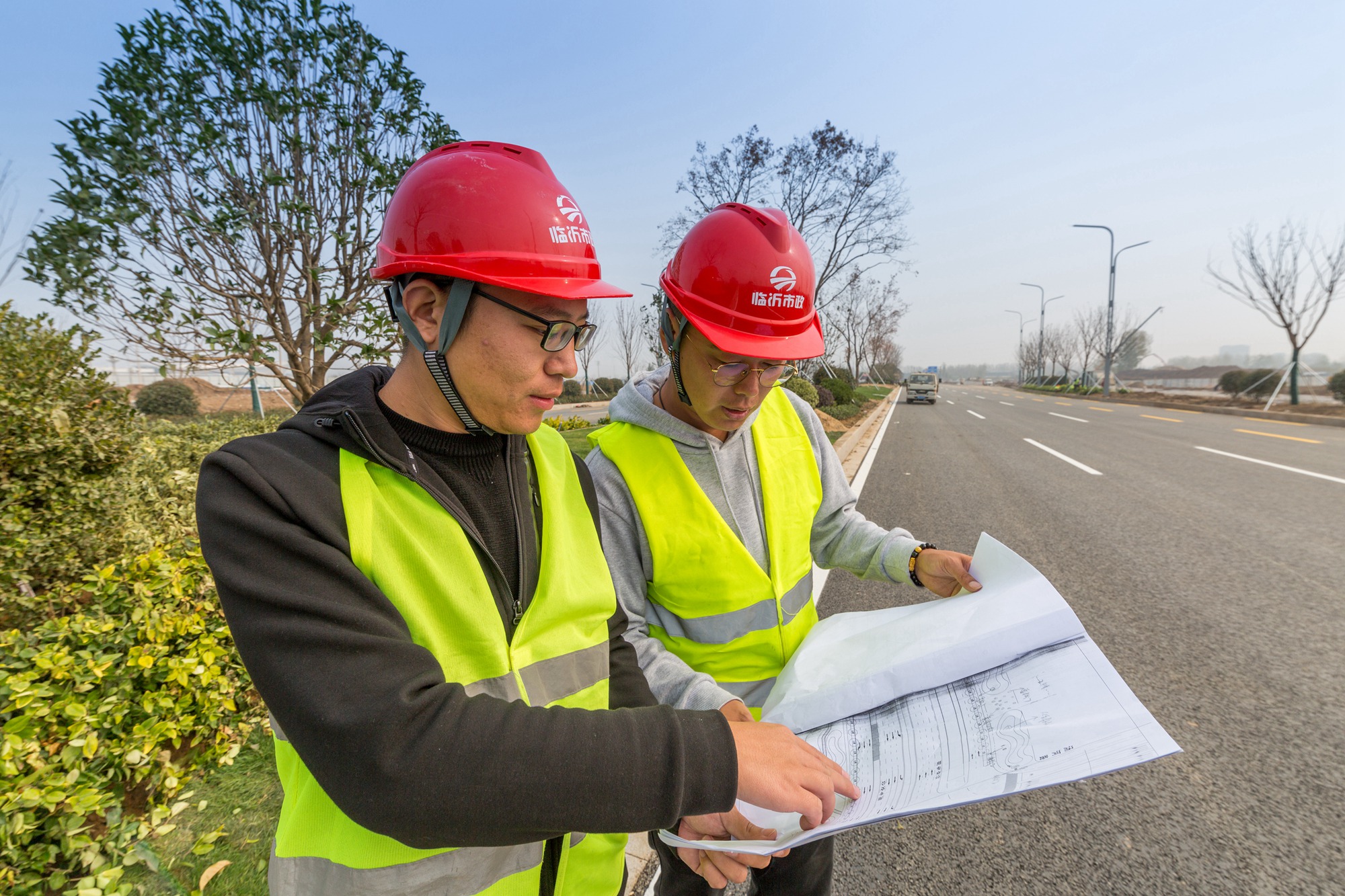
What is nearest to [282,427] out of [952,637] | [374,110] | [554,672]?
[554,672]

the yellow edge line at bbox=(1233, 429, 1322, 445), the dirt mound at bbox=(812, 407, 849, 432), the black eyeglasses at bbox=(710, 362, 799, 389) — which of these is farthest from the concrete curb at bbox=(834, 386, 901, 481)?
the yellow edge line at bbox=(1233, 429, 1322, 445)

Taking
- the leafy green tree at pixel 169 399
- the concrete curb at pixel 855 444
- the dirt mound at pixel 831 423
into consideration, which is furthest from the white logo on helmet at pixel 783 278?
the leafy green tree at pixel 169 399

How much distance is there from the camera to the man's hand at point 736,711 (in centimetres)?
125

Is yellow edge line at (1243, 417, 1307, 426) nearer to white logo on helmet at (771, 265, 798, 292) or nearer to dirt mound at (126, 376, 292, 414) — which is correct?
white logo on helmet at (771, 265, 798, 292)

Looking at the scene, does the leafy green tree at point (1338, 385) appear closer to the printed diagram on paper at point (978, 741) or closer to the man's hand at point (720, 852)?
the printed diagram on paper at point (978, 741)

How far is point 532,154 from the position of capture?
1152 millimetres

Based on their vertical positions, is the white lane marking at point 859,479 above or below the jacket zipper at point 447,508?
below

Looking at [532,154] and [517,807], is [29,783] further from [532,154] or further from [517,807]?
[532,154]

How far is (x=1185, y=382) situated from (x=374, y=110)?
248ft

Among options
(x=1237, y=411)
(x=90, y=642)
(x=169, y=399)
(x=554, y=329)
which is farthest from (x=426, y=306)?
(x=1237, y=411)

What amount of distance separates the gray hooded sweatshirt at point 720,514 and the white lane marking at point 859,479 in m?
0.30

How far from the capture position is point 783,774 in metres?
0.91

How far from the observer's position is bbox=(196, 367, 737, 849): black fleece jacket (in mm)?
718

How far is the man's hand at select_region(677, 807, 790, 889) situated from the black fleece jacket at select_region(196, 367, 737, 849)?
26cm
